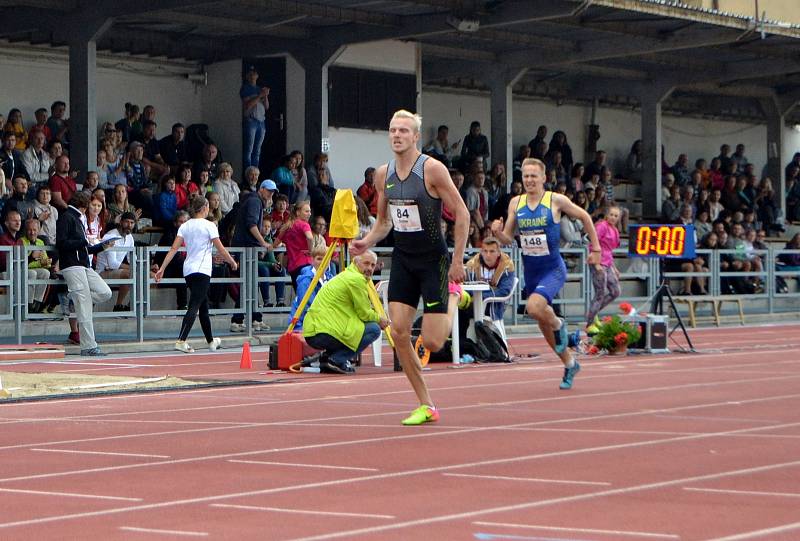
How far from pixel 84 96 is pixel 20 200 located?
457cm

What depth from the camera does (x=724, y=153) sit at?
136 ft

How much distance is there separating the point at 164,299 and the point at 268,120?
9.40 meters

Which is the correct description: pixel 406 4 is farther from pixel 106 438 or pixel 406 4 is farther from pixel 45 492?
pixel 45 492

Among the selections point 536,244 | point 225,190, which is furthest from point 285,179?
point 536,244

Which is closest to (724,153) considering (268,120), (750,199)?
(750,199)

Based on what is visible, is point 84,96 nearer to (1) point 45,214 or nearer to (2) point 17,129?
(2) point 17,129

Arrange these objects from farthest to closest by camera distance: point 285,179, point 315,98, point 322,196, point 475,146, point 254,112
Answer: point 475,146 < point 315,98 < point 254,112 < point 322,196 < point 285,179

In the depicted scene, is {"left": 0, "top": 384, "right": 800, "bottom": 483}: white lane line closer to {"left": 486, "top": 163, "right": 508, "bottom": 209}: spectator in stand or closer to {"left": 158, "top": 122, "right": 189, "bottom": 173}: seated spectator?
{"left": 158, "top": 122, "right": 189, "bottom": 173}: seated spectator

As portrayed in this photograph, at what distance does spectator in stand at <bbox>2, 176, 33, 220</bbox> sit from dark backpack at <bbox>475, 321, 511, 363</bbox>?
699cm

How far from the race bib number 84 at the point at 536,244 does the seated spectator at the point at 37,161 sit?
11239 millimetres

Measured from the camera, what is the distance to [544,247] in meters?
14.1

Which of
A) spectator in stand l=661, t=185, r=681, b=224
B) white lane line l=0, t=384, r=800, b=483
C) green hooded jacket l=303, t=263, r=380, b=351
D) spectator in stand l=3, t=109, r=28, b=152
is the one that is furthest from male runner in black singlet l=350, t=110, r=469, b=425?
spectator in stand l=661, t=185, r=681, b=224

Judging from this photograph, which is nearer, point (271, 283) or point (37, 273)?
point (37, 273)

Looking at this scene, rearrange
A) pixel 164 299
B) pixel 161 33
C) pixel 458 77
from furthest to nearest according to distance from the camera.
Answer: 1. pixel 458 77
2. pixel 161 33
3. pixel 164 299
